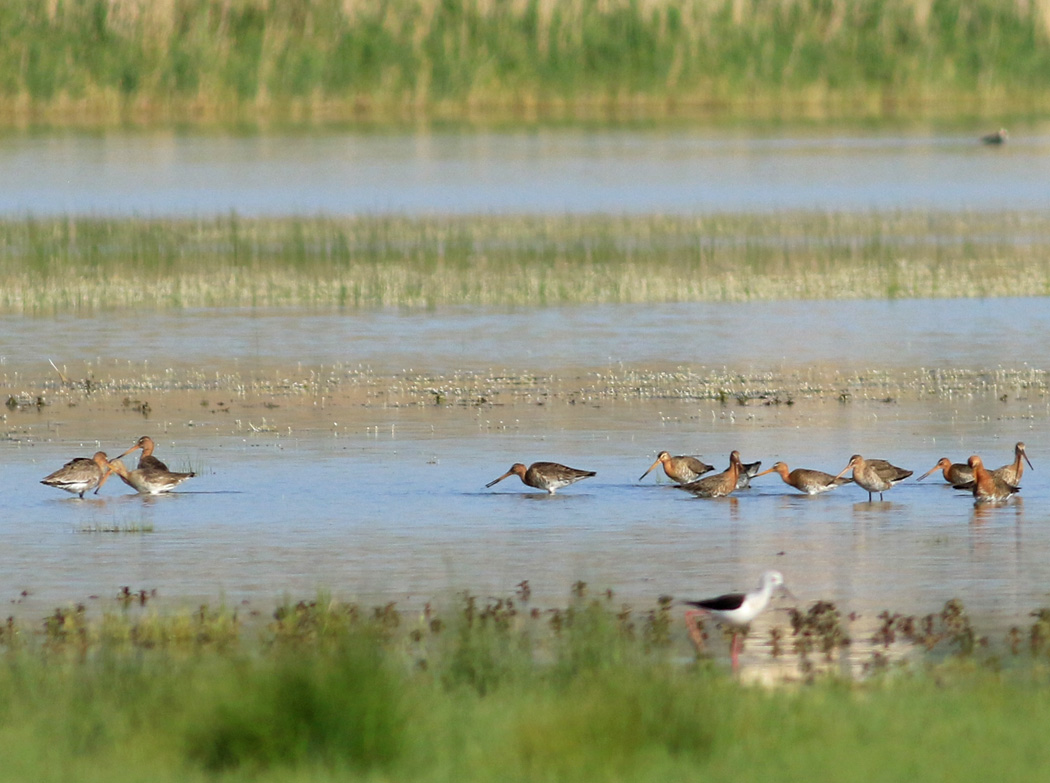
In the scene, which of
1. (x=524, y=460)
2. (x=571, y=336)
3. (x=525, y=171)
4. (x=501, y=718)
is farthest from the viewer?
(x=525, y=171)

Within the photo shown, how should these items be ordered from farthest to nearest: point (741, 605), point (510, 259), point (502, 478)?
point (510, 259), point (502, 478), point (741, 605)

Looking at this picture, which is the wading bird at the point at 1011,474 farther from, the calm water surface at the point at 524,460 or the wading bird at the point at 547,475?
the wading bird at the point at 547,475

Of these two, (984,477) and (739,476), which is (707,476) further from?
(984,477)

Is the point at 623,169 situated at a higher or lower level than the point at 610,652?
higher

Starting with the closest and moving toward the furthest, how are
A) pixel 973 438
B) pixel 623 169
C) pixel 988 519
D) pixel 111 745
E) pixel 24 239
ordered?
pixel 111 745 → pixel 988 519 → pixel 973 438 → pixel 24 239 → pixel 623 169

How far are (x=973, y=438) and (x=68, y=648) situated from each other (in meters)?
9.64

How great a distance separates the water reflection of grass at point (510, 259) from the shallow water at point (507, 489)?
13.0 feet

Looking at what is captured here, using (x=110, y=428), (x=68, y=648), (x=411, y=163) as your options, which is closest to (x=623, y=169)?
(x=411, y=163)

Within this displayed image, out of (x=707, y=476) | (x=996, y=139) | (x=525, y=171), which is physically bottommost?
(x=707, y=476)

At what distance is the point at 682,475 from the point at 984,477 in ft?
7.18

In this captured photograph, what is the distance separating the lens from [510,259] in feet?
113

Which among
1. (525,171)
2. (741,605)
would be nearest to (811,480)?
(741,605)

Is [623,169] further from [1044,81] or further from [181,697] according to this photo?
[181,697]

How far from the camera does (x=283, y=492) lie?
16234 millimetres
